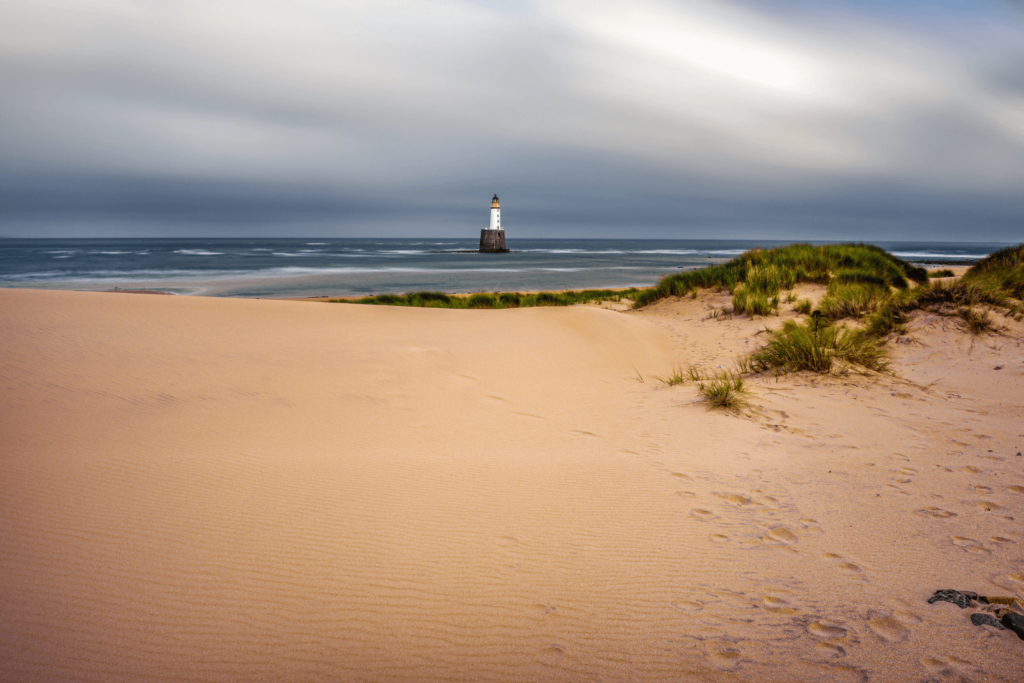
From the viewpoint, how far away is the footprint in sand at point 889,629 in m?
1.74

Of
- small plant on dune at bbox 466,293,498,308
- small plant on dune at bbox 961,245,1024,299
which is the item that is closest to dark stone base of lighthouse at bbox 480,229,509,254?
small plant on dune at bbox 466,293,498,308

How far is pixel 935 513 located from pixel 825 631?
1447 mm

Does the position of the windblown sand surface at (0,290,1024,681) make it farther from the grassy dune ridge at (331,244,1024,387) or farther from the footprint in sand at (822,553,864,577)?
the grassy dune ridge at (331,244,1024,387)

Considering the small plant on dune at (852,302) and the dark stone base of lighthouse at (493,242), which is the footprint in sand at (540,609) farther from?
the dark stone base of lighthouse at (493,242)

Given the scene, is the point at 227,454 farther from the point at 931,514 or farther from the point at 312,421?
the point at 931,514

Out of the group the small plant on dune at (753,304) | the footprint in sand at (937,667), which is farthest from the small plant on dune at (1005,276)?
the footprint in sand at (937,667)

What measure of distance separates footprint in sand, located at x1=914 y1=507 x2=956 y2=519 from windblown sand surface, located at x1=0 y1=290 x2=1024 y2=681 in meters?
0.05

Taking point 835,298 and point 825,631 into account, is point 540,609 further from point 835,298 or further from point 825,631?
point 835,298

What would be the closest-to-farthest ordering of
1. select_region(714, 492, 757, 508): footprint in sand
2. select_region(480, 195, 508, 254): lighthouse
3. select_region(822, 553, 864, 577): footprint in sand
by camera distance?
1. select_region(822, 553, 864, 577): footprint in sand
2. select_region(714, 492, 757, 508): footprint in sand
3. select_region(480, 195, 508, 254): lighthouse

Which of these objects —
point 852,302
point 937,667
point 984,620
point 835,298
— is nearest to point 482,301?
point 835,298

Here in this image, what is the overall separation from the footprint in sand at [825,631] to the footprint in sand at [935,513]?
1343 mm

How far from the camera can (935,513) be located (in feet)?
8.67

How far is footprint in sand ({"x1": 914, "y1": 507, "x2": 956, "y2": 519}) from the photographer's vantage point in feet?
8.55

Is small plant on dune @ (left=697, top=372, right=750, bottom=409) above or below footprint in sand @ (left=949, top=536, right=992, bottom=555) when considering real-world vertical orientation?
above
